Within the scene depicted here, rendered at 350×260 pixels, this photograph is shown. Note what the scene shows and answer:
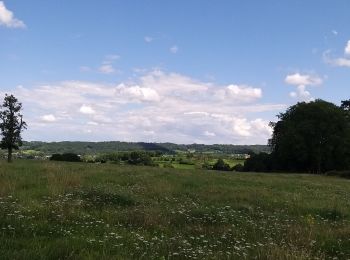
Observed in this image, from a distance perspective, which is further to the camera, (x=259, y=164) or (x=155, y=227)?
(x=259, y=164)

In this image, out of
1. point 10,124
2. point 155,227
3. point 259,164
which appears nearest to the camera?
point 155,227

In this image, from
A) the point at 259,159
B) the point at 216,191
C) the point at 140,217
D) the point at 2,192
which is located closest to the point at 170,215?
the point at 140,217

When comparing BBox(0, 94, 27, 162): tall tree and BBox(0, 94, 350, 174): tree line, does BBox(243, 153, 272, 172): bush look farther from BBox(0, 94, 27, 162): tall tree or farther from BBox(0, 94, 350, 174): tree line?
BBox(0, 94, 27, 162): tall tree

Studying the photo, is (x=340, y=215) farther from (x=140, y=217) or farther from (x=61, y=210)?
(x=61, y=210)

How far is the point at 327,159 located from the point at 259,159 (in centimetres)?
1407

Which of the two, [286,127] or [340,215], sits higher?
[286,127]

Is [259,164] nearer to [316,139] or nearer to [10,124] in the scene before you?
[316,139]

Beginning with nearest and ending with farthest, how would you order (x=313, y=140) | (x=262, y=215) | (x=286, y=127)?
1. (x=262, y=215)
2. (x=313, y=140)
3. (x=286, y=127)

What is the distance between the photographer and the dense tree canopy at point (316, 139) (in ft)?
245

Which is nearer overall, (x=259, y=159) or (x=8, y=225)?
(x=8, y=225)

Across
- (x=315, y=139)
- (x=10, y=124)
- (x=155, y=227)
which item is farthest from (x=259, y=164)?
(x=155, y=227)

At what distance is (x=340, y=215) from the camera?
16625mm

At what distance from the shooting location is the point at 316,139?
75.2m

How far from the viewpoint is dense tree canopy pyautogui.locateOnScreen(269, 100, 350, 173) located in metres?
74.6
